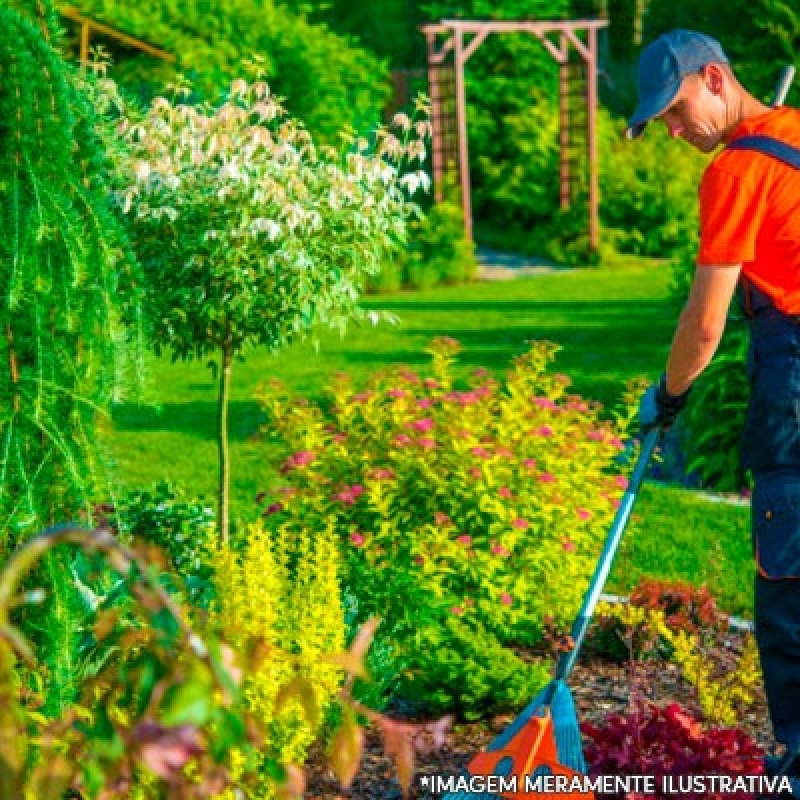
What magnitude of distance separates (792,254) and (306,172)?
2.65m

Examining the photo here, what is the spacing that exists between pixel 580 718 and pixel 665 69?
6.57 ft

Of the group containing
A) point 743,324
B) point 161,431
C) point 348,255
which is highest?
point 348,255

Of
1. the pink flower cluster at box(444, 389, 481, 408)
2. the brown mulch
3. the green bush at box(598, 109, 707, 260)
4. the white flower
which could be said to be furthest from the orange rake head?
the green bush at box(598, 109, 707, 260)

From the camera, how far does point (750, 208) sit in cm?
368

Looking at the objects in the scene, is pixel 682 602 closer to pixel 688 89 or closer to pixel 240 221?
pixel 240 221

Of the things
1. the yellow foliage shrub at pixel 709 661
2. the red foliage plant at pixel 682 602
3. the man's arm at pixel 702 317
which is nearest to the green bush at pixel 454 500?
the red foliage plant at pixel 682 602

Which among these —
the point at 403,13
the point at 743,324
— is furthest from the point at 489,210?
the point at 743,324

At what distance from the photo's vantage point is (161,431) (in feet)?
32.7

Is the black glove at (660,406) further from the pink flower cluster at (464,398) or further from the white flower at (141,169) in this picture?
the white flower at (141,169)

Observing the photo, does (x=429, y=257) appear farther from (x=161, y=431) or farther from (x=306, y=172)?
(x=306, y=172)

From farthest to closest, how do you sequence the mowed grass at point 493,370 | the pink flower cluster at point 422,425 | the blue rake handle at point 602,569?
the mowed grass at point 493,370
the pink flower cluster at point 422,425
the blue rake handle at point 602,569

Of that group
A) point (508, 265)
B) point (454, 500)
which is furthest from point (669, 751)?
point (508, 265)

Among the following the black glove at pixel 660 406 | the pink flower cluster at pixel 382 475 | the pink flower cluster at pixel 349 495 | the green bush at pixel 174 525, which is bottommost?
the green bush at pixel 174 525

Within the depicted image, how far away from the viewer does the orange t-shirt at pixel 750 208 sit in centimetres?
367
